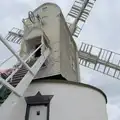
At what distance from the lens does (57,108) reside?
7656mm

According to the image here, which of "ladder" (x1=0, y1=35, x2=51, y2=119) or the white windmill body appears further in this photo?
the white windmill body

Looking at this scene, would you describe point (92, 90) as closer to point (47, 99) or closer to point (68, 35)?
point (47, 99)

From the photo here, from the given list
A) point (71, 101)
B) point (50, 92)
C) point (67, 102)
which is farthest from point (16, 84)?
point (71, 101)

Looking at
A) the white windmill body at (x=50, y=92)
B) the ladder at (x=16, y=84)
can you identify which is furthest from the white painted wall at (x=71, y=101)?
the ladder at (x=16, y=84)

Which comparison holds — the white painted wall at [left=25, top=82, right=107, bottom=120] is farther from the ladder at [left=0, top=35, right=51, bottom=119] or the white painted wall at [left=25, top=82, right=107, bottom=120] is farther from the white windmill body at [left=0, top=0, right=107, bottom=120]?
the ladder at [left=0, top=35, right=51, bottom=119]

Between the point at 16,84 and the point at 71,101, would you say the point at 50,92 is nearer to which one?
the point at 71,101

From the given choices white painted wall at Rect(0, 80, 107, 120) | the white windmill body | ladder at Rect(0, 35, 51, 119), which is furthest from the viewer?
white painted wall at Rect(0, 80, 107, 120)

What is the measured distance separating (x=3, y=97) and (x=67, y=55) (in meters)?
4.18

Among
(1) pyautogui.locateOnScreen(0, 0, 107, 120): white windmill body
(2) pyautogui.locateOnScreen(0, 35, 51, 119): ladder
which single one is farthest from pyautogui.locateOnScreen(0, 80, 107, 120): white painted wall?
(2) pyautogui.locateOnScreen(0, 35, 51, 119): ladder

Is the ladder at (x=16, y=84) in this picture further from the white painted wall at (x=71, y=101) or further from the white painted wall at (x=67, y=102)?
the white painted wall at (x=71, y=101)

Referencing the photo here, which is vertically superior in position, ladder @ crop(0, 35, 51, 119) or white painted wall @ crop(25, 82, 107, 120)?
ladder @ crop(0, 35, 51, 119)

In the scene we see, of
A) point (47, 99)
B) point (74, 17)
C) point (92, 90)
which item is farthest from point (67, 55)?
point (74, 17)

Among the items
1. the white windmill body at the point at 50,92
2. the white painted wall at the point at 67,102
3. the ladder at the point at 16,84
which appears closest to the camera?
the ladder at the point at 16,84

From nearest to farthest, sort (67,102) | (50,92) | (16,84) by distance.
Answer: (16,84), (67,102), (50,92)
